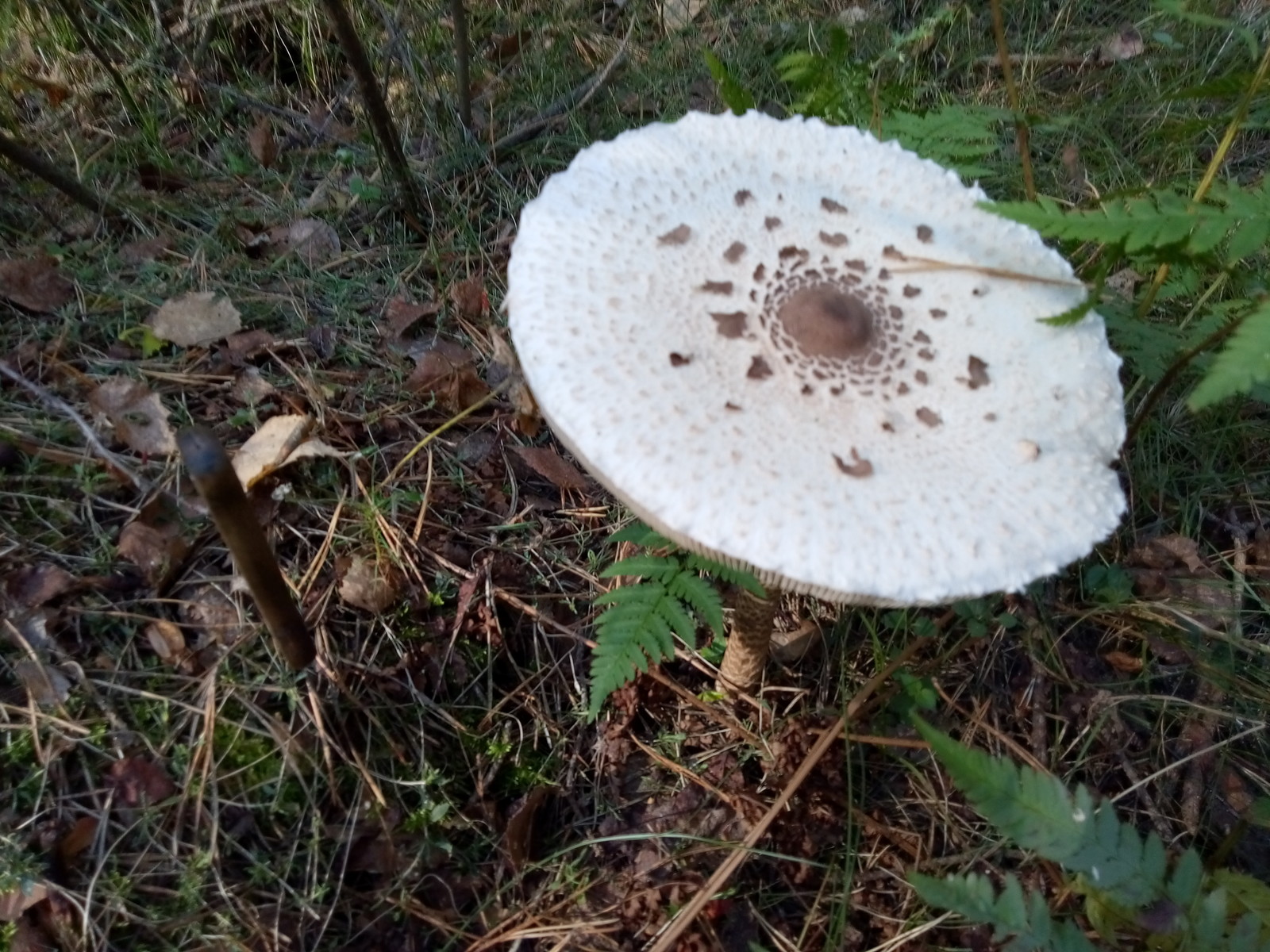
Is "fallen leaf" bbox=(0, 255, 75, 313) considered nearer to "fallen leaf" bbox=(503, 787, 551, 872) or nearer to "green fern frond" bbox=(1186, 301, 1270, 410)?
"fallen leaf" bbox=(503, 787, 551, 872)

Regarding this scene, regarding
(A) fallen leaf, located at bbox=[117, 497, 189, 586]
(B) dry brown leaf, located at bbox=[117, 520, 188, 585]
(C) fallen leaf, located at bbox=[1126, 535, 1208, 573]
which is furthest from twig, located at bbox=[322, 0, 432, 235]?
(C) fallen leaf, located at bbox=[1126, 535, 1208, 573]

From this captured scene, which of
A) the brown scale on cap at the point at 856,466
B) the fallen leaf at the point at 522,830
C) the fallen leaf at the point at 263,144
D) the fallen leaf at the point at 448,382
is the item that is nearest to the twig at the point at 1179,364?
the brown scale on cap at the point at 856,466

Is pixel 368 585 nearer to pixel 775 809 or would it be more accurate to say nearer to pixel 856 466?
pixel 775 809

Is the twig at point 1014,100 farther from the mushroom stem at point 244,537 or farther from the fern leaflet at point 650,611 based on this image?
the mushroom stem at point 244,537

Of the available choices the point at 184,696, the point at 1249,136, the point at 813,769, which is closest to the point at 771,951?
the point at 813,769

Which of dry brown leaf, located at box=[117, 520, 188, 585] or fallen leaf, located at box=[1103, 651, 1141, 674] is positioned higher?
dry brown leaf, located at box=[117, 520, 188, 585]

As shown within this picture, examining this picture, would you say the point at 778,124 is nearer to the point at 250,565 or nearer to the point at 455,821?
the point at 250,565
